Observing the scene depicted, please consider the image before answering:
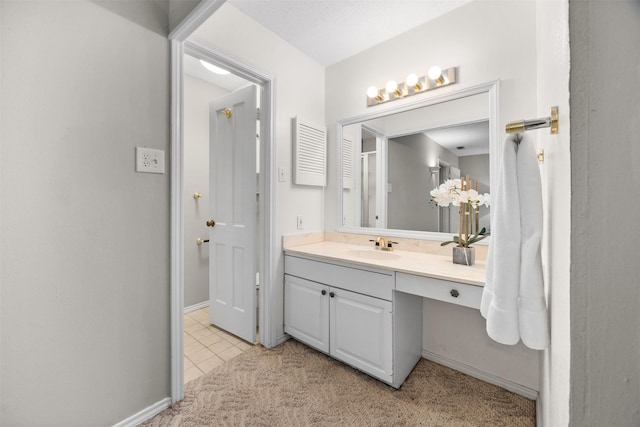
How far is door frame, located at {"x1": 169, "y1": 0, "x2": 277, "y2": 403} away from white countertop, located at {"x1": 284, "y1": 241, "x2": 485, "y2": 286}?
31cm

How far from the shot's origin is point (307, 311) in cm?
193

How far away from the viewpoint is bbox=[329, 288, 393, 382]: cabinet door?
5.02 ft

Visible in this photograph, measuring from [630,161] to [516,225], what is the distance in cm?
39

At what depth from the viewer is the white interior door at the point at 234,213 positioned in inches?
82.4

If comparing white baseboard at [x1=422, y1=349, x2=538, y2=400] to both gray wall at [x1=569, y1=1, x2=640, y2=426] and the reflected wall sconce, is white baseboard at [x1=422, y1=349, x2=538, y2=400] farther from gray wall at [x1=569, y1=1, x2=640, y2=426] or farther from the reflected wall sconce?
the reflected wall sconce

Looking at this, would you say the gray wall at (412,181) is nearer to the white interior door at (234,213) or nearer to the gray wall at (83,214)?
the white interior door at (234,213)

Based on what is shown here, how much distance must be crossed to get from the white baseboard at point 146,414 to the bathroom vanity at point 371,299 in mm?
891

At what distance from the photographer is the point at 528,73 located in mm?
1478

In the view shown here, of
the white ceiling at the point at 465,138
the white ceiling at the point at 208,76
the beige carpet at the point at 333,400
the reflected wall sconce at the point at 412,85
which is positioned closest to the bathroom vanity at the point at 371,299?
the beige carpet at the point at 333,400

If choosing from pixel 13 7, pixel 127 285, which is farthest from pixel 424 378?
pixel 13 7

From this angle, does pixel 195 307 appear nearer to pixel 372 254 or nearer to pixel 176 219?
pixel 176 219

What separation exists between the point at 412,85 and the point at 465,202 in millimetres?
917

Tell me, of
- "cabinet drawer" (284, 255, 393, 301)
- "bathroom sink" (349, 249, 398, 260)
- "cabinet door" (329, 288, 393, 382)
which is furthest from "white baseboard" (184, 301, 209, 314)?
"bathroom sink" (349, 249, 398, 260)

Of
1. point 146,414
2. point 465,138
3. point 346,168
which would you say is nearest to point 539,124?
point 465,138
